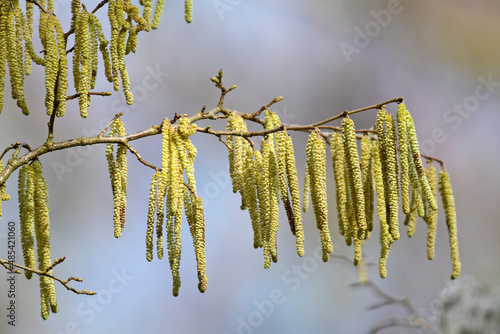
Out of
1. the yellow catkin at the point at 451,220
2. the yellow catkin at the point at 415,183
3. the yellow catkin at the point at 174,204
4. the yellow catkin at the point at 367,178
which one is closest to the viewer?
the yellow catkin at the point at 174,204

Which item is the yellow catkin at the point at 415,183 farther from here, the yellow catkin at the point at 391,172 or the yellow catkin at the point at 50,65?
the yellow catkin at the point at 50,65

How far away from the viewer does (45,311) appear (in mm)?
1514

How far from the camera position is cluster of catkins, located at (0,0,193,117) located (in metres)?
1.44

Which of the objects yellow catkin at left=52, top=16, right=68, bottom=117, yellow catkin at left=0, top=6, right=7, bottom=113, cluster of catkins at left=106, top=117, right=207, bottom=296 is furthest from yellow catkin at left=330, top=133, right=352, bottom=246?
yellow catkin at left=0, top=6, right=7, bottom=113

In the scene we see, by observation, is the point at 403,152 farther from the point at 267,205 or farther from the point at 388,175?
the point at 267,205

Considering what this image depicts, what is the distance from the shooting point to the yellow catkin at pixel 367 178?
1.64 metres

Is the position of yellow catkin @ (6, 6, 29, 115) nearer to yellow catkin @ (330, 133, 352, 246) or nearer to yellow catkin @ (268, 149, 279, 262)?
yellow catkin @ (268, 149, 279, 262)

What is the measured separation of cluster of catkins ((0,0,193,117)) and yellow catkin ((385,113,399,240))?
54cm

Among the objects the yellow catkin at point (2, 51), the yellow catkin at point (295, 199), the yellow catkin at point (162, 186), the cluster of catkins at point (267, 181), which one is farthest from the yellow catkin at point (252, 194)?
the yellow catkin at point (2, 51)

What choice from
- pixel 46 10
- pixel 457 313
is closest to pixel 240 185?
pixel 46 10

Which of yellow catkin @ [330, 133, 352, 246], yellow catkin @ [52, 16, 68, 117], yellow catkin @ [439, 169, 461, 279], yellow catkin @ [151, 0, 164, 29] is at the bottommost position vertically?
yellow catkin @ [439, 169, 461, 279]

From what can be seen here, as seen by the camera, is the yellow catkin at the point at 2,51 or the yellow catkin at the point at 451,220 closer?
the yellow catkin at the point at 2,51

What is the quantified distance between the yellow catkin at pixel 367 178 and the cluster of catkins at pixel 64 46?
58cm

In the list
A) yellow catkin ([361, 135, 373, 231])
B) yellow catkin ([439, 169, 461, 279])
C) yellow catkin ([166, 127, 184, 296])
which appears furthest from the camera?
yellow catkin ([439, 169, 461, 279])
